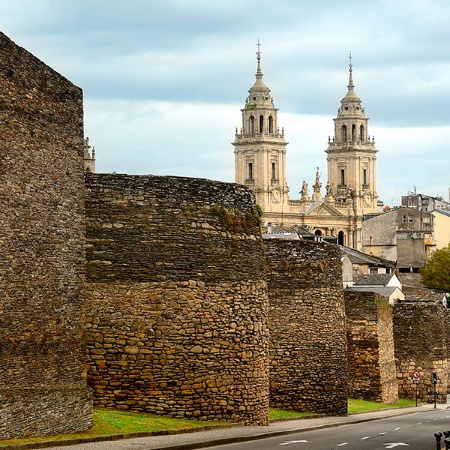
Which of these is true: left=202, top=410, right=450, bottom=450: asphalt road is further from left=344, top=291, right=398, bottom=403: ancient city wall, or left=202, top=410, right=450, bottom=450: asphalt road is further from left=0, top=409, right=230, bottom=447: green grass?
left=344, top=291, right=398, bottom=403: ancient city wall

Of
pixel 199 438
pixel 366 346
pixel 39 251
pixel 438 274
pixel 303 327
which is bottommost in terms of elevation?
pixel 199 438

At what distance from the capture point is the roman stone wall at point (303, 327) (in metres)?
39.2

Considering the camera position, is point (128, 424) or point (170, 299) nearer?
point (128, 424)

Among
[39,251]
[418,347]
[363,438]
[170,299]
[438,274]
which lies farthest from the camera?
[438,274]

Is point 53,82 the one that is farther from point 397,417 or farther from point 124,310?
point 397,417

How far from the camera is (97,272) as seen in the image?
2912 centimetres

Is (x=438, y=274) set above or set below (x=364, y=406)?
above

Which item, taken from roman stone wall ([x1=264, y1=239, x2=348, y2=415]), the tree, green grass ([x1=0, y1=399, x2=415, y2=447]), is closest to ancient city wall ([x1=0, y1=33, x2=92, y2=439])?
green grass ([x1=0, y1=399, x2=415, y2=447])

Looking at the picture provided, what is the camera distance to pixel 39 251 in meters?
26.0

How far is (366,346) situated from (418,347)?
12.7 m

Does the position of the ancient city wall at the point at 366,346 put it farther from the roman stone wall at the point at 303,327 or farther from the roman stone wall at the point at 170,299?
the roman stone wall at the point at 170,299

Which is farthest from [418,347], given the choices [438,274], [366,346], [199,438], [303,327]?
[438,274]

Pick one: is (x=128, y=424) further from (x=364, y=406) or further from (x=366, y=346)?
(x=366, y=346)

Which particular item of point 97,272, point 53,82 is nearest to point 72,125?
point 53,82
